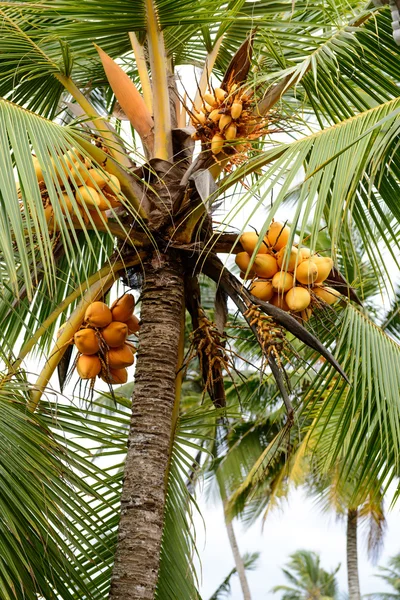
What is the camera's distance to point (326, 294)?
3568 mm

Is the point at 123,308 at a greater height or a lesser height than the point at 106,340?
greater

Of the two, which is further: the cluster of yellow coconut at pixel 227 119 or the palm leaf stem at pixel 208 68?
the palm leaf stem at pixel 208 68

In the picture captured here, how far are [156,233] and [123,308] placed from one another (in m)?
0.37

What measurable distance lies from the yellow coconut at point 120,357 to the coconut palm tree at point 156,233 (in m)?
0.05

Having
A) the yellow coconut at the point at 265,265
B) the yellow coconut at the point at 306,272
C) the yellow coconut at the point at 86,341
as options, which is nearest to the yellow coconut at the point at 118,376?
the yellow coconut at the point at 86,341

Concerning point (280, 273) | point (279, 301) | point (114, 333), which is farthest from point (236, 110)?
point (114, 333)

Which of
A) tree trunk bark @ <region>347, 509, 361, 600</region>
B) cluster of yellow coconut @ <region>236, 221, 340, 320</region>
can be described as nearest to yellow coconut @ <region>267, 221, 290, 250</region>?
cluster of yellow coconut @ <region>236, 221, 340, 320</region>

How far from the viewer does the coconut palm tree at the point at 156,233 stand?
9.80ft

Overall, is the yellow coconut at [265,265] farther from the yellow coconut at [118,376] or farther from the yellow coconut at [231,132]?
the yellow coconut at [118,376]

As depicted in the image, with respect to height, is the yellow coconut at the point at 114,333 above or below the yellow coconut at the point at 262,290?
above

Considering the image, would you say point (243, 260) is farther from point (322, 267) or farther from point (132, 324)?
point (132, 324)

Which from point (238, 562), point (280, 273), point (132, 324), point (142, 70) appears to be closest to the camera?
point (280, 273)

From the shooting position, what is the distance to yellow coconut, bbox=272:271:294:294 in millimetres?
3363

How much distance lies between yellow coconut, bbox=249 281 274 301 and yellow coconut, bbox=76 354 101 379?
0.74 m
